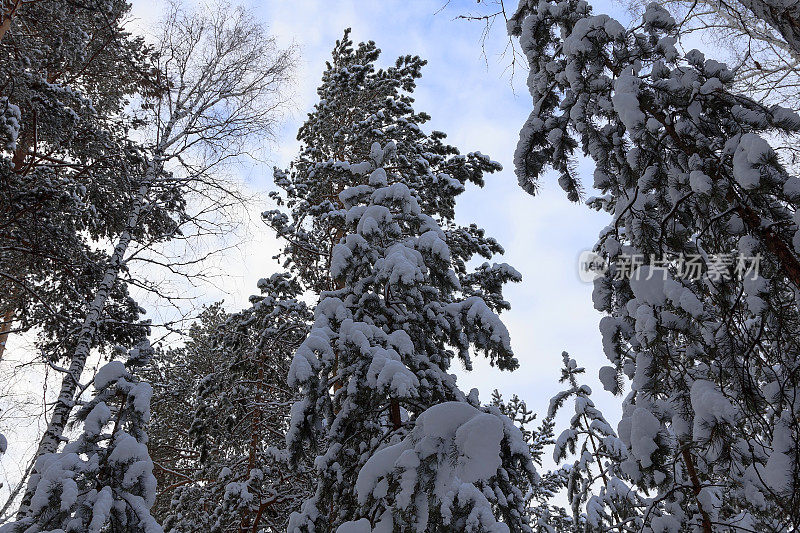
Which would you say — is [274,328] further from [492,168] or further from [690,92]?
[690,92]

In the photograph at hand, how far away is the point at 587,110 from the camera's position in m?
3.52

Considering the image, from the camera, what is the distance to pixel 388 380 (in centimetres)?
386

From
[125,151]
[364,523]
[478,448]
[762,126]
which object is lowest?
[364,523]

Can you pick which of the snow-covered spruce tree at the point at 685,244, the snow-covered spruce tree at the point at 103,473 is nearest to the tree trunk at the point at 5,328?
the snow-covered spruce tree at the point at 103,473

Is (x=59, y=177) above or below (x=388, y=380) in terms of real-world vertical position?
above

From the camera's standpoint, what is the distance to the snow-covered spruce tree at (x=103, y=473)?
391cm

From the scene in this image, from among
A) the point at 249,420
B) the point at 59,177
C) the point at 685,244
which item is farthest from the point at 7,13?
the point at 685,244

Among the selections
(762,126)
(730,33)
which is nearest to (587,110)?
(762,126)

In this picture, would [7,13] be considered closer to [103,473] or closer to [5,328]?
[5,328]

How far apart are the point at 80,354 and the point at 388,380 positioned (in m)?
4.86

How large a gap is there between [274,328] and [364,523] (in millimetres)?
5237

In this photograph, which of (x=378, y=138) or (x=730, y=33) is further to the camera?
(x=730, y=33)

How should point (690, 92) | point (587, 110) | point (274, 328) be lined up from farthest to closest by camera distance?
point (274, 328)
point (587, 110)
point (690, 92)

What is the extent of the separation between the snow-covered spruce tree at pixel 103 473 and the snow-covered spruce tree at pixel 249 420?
2.90 metres
